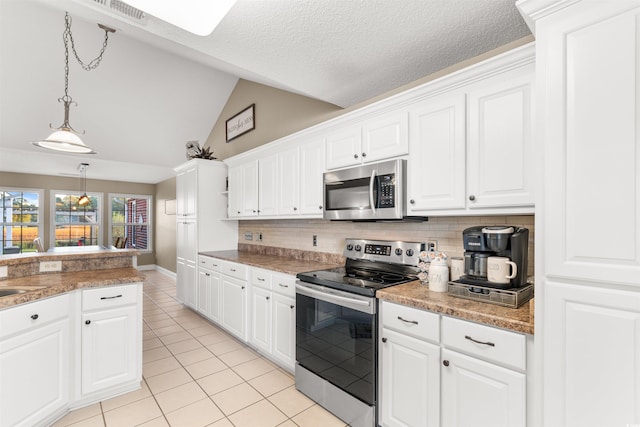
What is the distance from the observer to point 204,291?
12.9 feet

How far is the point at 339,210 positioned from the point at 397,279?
0.74 m

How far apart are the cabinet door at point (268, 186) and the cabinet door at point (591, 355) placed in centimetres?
259

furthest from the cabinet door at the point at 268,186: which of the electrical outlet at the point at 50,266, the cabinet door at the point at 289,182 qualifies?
the electrical outlet at the point at 50,266

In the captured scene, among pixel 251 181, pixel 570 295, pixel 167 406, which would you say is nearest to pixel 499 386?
pixel 570 295

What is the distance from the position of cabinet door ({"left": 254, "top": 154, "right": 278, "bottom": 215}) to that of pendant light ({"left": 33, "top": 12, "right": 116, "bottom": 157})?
5.45 feet

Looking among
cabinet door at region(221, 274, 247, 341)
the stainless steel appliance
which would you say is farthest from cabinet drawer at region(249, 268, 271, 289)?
the stainless steel appliance

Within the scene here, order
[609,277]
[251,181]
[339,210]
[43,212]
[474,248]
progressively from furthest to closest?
[43,212], [251,181], [339,210], [474,248], [609,277]

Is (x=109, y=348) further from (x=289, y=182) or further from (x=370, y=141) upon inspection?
(x=370, y=141)

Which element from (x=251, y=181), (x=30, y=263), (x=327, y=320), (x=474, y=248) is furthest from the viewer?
(x=251, y=181)

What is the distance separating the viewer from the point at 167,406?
7.13 ft

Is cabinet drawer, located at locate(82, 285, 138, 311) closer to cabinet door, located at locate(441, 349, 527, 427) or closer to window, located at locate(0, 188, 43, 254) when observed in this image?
cabinet door, located at locate(441, 349, 527, 427)

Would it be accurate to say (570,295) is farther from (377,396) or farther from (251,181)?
(251,181)

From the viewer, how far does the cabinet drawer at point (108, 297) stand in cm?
214

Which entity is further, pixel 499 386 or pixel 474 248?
pixel 474 248
